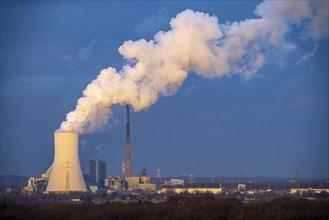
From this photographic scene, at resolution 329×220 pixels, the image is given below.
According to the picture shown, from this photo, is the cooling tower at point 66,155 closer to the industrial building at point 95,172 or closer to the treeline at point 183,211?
the treeline at point 183,211

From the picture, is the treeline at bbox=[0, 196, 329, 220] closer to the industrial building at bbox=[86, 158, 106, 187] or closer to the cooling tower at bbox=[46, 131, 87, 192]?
the cooling tower at bbox=[46, 131, 87, 192]

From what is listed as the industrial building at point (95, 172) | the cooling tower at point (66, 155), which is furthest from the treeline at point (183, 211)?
the industrial building at point (95, 172)

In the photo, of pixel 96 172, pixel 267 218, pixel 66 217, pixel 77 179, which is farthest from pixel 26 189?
pixel 267 218

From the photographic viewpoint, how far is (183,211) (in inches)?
1368

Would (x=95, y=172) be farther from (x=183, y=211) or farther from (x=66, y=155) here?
(x=183, y=211)

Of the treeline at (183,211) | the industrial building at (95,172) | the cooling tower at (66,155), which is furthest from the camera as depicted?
the industrial building at (95,172)

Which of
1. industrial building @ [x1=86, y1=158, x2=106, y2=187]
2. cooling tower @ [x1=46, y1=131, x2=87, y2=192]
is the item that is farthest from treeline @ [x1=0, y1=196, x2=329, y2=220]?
industrial building @ [x1=86, y1=158, x2=106, y2=187]

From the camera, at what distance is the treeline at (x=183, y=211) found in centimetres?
3212

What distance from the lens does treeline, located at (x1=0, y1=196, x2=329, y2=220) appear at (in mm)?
32125

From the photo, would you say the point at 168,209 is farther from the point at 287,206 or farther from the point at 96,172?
the point at 96,172

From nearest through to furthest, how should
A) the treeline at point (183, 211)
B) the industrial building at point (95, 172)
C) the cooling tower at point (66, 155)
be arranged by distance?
the treeline at point (183, 211) → the cooling tower at point (66, 155) → the industrial building at point (95, 172)

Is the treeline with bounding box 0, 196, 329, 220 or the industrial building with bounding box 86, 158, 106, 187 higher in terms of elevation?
the industrial building with bounding box 86, 158, 106, 187

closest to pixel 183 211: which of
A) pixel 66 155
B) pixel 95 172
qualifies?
pixel 66 155

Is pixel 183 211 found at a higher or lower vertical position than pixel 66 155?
lower
